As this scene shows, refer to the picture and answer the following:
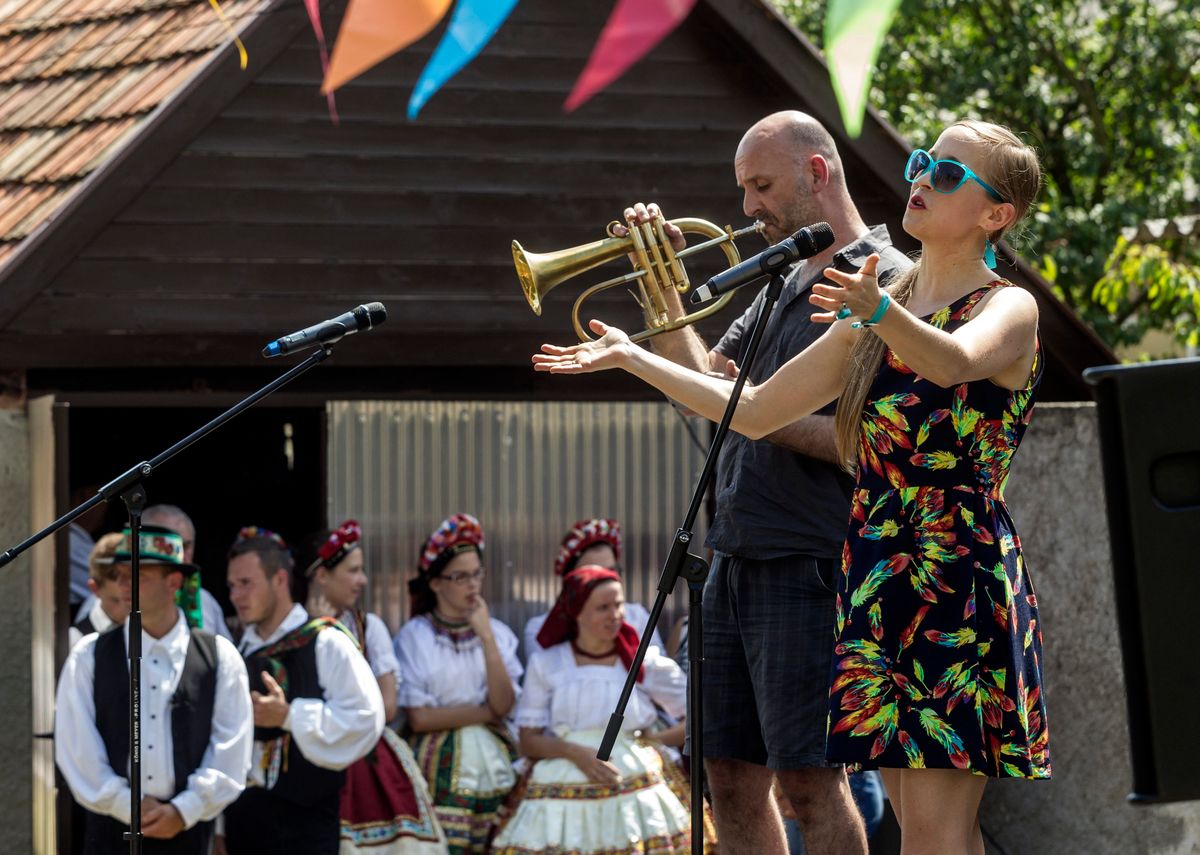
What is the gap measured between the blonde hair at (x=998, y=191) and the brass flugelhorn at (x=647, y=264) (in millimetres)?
846

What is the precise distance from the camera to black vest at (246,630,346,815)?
6.57 meters

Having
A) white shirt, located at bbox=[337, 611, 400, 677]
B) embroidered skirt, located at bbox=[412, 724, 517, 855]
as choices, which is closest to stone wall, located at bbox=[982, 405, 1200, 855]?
embroidered skirt, located at bbox=[412, 724, 517, 855]

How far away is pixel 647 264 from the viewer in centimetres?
471

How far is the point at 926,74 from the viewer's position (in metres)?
16.4

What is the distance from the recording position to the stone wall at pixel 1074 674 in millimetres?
7133

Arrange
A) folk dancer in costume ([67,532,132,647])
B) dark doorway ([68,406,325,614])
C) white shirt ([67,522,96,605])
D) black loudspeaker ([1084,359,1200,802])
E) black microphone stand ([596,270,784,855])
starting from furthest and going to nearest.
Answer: dark doorway ([68,406,325,614]) < white shirt ([67,522,96,605]) < folk dancer in costume ([67,532,132,647]) < black microphone stand ([596,270,784,855]) < black loudspeaker ([1084,359,1200,802])

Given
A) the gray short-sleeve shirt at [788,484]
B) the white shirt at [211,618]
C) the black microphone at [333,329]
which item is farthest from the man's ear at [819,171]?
the white shirt at [211,618]

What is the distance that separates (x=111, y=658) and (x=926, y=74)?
11935 millimetres

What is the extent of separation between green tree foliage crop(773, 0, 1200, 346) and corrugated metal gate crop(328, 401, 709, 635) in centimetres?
763

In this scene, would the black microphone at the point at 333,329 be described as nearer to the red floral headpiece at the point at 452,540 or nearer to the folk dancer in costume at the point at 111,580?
the folk dancer in costume at the point at 111,580

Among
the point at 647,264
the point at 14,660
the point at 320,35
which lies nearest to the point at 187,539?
the point at 14,660

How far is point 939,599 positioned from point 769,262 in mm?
781

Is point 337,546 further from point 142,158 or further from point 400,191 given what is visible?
point 142,158

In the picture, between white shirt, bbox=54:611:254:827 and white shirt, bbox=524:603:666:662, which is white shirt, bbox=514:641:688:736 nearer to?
white shirt, bbox=524:603:666:662
